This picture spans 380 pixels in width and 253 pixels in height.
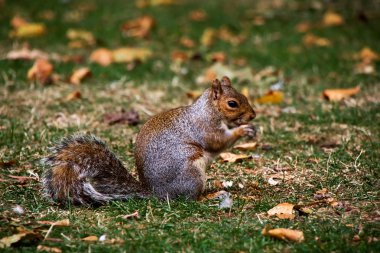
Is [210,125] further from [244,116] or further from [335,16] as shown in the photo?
[335,16]

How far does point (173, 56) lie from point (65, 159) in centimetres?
335

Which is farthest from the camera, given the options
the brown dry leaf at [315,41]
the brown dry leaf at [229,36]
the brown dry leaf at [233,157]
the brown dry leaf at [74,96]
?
the brown dry leaf at [229,36]

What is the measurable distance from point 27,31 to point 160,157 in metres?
4.13

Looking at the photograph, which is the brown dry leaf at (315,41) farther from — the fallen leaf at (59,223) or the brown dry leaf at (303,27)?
the fallen leaf at (59,223)

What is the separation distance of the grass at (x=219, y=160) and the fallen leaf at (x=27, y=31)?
4.1 inches

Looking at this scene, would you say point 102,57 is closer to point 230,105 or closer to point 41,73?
point 41,73

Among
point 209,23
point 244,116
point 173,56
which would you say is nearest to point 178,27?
point 209,23

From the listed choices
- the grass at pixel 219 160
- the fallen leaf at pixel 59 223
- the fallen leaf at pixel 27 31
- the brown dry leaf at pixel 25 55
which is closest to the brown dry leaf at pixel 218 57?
the grass at pixel 219 160

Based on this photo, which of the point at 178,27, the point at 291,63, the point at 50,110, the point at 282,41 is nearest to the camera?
the point at 50,110

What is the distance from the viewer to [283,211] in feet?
9.14

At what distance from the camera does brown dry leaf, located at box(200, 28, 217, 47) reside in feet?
21.5

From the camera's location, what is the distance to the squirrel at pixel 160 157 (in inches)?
113

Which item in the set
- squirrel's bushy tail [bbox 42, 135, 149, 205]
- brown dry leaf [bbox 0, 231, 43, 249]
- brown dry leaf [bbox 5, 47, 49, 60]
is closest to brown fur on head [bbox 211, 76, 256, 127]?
squirrel's bushy tail [bbox 42, 135, 149, 205]

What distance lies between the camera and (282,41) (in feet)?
→ 21.5
